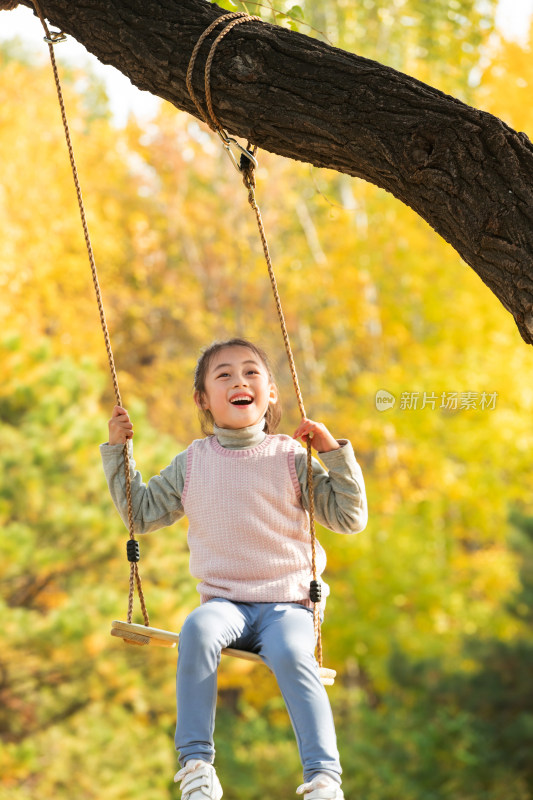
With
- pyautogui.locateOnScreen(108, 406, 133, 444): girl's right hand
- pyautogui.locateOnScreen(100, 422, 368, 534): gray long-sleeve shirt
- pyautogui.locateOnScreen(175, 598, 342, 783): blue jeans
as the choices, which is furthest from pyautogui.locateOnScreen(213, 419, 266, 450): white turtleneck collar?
pyautogui.locateOnScreen(175, 598, 342, 783): blue jeans

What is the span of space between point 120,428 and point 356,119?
1059mm

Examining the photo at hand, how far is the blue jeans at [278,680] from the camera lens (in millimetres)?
2178

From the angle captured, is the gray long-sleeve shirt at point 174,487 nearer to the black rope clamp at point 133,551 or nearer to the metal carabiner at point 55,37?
the black rope clamp at point 133,551

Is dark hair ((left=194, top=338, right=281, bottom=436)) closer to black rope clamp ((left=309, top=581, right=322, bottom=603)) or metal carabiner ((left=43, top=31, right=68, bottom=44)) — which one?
black rope clamp ((left=309, top=581, right=322, bottom=603))

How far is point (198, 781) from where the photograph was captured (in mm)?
2125

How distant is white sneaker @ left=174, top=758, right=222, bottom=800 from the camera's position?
2111mm

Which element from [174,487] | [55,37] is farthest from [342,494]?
[55,37]

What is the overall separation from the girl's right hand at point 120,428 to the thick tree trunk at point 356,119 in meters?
0.83

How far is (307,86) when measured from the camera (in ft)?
6.97

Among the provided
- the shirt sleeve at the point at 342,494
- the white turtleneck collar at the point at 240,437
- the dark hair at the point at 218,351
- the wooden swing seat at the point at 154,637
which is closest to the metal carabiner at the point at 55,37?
the dark hair at the point at 218,351

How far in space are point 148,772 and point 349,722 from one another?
2.90 metres

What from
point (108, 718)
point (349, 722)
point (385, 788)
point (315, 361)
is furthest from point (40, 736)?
point (315, 361)

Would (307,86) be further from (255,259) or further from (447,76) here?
(255,259)

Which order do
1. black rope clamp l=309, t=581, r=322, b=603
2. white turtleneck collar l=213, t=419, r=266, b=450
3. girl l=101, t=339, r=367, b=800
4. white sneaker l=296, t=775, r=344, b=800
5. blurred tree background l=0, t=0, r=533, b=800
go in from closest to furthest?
white sneaker l=296, t=775, r=344, b=800, girl l=101, t=339, r=367, b=800, black rope clamp l=309, t=581, r=322, b=603, white turtleneck collar l=213, t=419, r=266, b=450, blurred tree background l=0, t=0, r=533, b=800
